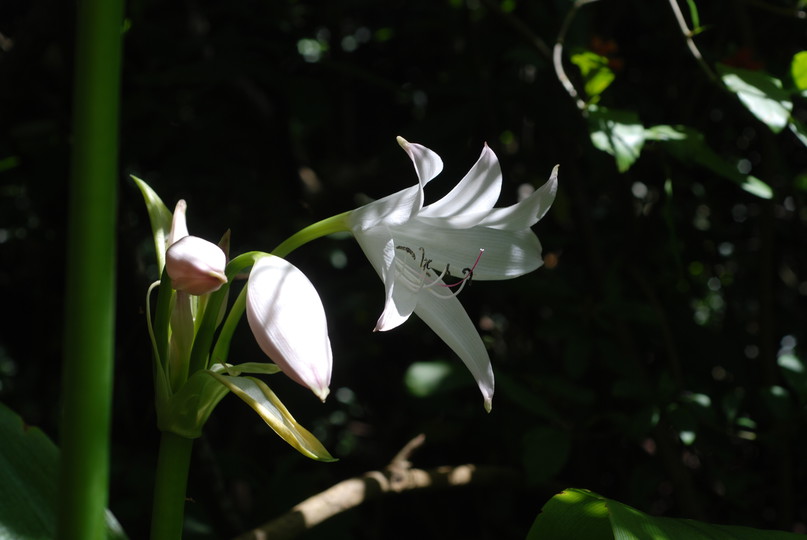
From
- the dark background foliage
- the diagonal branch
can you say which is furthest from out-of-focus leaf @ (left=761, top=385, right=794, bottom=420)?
the diagonal branch

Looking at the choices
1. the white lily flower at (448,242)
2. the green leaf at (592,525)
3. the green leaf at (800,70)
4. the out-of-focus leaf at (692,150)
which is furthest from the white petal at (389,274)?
the green leaf at (800,70)

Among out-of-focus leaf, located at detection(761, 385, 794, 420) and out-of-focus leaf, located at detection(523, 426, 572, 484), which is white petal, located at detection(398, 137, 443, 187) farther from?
out-of-focus leaf, located at detection(761, 385, 794, 420)

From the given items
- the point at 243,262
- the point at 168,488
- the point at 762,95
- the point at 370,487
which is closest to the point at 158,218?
the point at 243,262

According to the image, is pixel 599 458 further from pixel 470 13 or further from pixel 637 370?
pixel 470 13

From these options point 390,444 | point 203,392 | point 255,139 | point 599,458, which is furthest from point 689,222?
point 203,392

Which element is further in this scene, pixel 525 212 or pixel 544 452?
pixel 544 452

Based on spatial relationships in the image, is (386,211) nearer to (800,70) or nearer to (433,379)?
(433,379)
